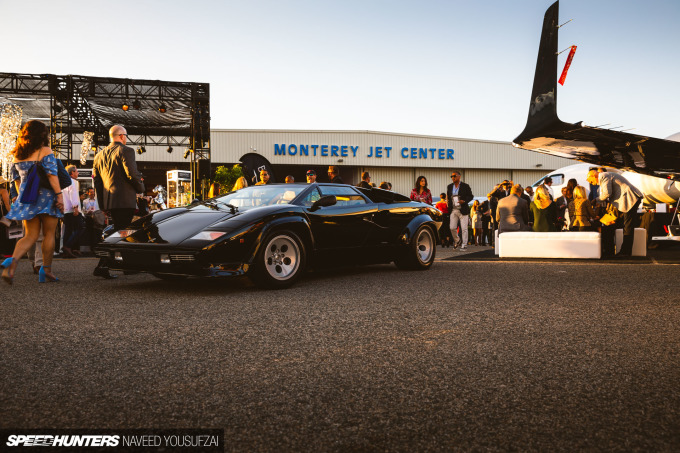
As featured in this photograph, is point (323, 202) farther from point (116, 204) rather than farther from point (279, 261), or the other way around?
point (116, 204)

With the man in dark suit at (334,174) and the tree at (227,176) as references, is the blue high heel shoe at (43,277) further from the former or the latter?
the tree at (227,176)

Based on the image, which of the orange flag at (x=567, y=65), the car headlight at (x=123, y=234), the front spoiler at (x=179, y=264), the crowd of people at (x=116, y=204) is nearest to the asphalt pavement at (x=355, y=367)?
the front spoiler at (x=179, y=264)

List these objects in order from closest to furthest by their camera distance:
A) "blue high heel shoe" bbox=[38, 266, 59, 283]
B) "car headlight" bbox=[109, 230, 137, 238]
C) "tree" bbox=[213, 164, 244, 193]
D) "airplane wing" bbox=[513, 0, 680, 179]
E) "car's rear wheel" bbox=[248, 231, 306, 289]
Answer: "car's rear wheel" bbox=[248, 231, 306, 289] → "car headlight" bbox=[109, 230, 137, 238] → "blue high heel shoe" bbox=[38, 266, 59, 283] → "airplane wing" bbox=[513, 0, 680, 179] → "tree" bbox=[213, 164, 244, 193]

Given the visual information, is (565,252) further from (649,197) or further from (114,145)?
(114,145)

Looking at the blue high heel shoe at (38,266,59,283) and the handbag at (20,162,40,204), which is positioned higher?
the handbag at (20,162,40,204)

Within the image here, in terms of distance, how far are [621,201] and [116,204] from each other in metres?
8.49

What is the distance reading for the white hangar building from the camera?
1534 inches

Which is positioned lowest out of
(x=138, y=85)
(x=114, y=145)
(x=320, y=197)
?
(x=320, y=197)

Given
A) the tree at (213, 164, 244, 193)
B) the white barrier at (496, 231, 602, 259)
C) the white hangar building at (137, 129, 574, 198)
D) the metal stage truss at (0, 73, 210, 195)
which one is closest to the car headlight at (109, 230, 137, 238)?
the white barrier at (496, 231, 602, 259)

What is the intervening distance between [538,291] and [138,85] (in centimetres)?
2291

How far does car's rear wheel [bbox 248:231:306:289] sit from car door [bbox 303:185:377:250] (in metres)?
0.37

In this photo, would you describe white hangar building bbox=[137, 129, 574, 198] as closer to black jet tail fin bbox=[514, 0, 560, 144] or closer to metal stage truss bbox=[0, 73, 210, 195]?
metal stage truss bbox=[0, 73, 210, 195]

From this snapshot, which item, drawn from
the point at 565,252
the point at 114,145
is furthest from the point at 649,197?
the point at 114,145

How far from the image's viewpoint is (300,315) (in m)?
4.38
